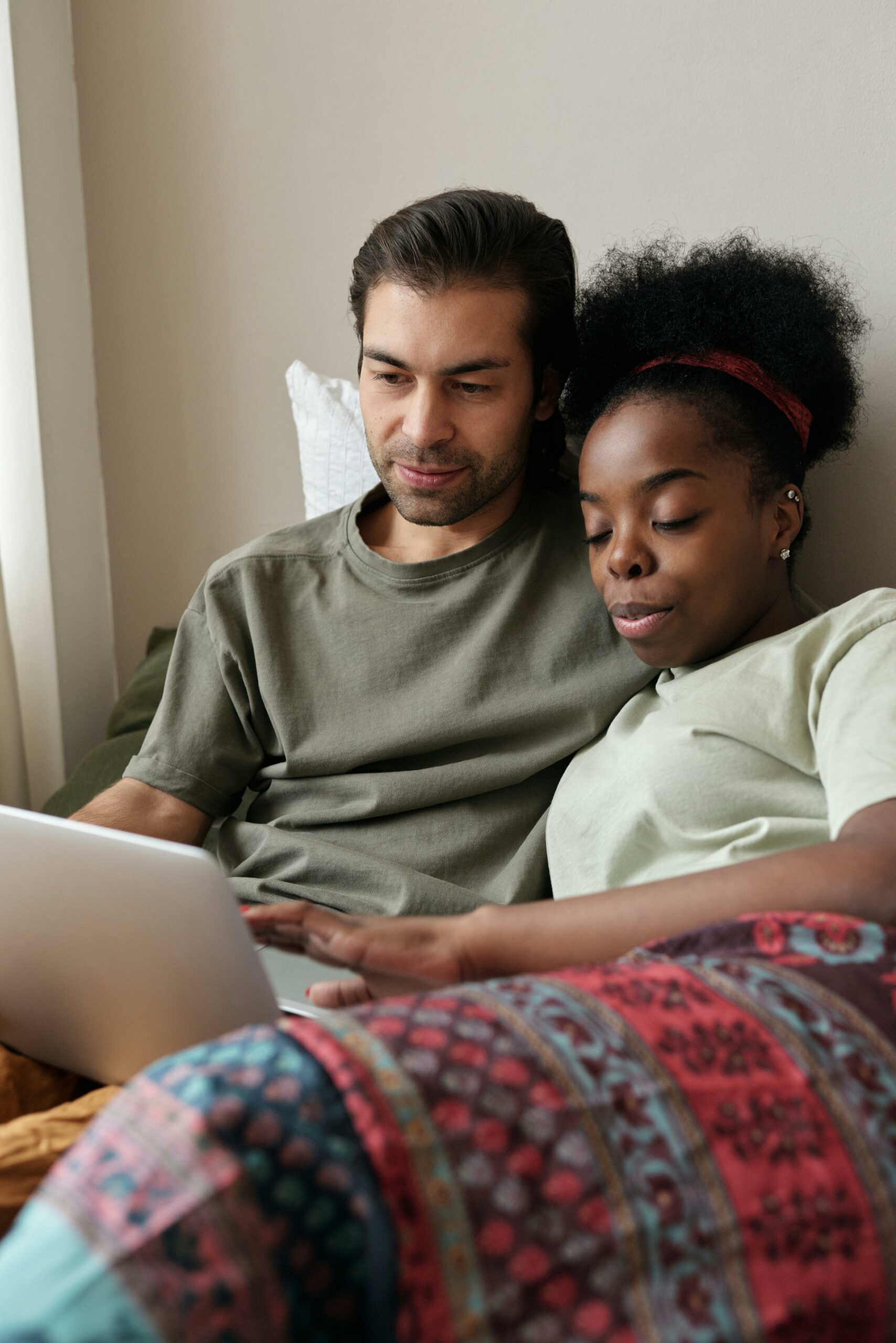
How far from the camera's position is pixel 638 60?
1456 millimetres

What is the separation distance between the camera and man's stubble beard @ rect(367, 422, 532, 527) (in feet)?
4.26

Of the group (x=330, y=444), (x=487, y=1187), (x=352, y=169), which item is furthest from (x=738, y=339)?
(x=487, y=1187)

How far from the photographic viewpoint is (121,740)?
1663 mm

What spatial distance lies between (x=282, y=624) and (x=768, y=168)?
2.53 ft

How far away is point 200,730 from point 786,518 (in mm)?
673

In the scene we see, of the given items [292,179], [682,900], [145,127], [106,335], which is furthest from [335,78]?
[682,900]

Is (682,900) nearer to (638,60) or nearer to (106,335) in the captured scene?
(638,60)

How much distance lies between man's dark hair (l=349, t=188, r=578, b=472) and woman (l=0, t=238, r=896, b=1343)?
52 cm

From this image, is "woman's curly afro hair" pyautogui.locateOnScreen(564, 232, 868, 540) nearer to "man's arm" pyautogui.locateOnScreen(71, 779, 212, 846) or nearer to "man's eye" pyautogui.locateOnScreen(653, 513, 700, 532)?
"man's eye" pyautogui.locateOnScreen(653, 513, 700, 532)

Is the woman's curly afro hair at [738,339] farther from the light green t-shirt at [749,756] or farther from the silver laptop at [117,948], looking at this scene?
the silver laptop at [117,948]

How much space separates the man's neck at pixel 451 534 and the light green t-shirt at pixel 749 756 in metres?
0.33

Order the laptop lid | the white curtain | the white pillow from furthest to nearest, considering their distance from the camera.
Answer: the white curtain, the white pillow, the laptop lid

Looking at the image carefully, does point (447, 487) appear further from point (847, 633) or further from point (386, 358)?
point (847, 633)

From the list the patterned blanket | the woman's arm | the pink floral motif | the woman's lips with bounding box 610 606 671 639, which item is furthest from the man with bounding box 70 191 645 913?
the patterned blanket
